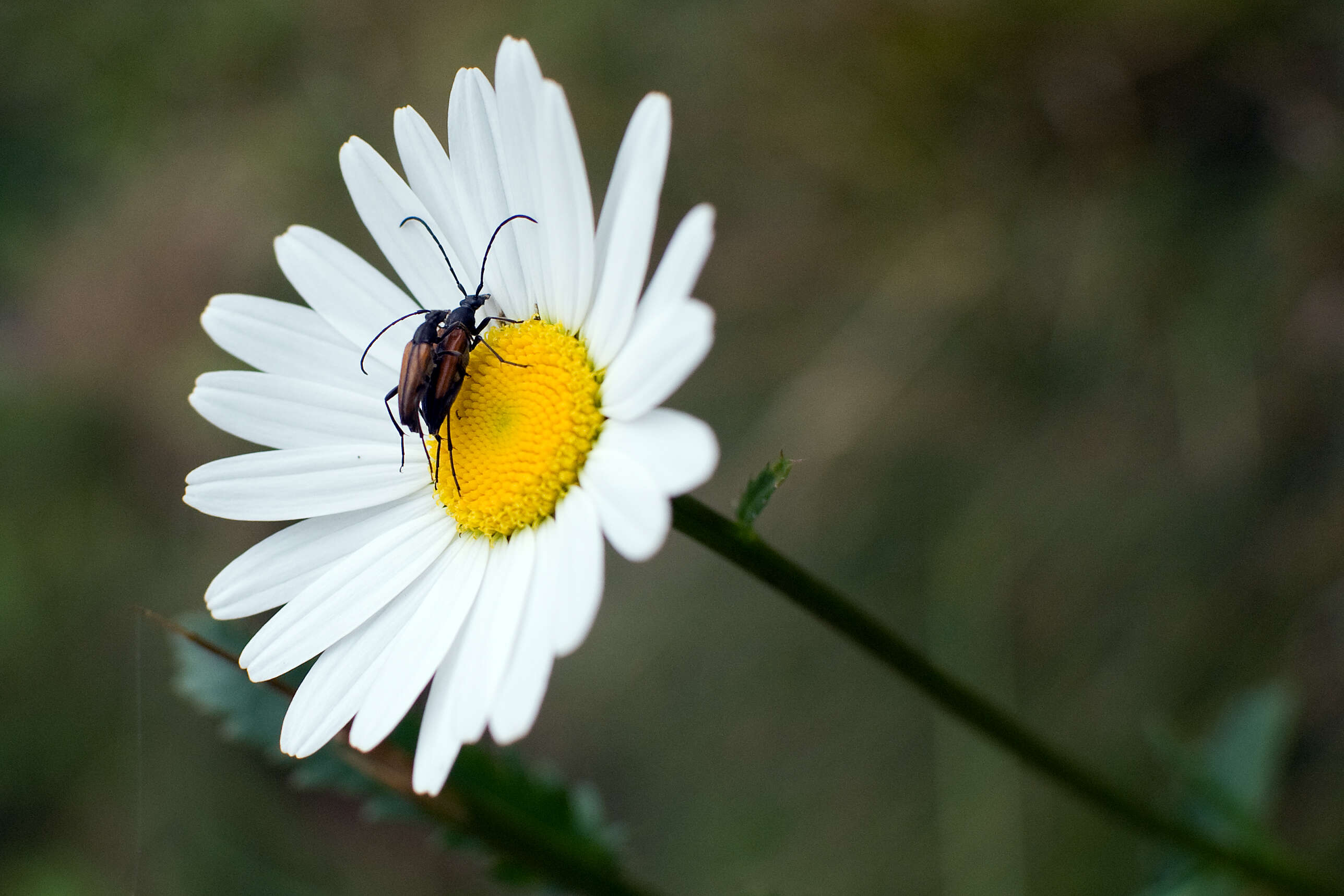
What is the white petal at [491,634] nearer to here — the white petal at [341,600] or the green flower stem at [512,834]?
the white petal at [341,600]

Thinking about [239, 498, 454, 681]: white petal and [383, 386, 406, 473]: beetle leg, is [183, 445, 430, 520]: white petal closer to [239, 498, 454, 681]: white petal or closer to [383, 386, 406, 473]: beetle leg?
[383, 386, 406, 473]: beetle leg

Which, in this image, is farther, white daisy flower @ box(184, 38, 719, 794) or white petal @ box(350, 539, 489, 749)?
white petal @ box(350, 539, 489, 749)

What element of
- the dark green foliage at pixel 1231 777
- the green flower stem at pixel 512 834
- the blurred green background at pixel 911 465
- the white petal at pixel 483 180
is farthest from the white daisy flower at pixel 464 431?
the dark green foliage at pixel 1231 777

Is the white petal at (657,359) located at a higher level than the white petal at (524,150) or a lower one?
lower

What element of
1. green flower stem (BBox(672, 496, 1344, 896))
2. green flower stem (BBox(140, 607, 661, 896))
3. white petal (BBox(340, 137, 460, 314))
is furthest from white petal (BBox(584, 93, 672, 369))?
green flower stem (BBox(140, 607, 661, 896))

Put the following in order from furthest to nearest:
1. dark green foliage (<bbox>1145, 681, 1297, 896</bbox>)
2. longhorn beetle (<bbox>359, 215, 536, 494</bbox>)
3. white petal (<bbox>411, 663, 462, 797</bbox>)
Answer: dark green foliage (<bbox>1145, 681, 1297, 896</bbox>)
longhorn beetle (<bbox>359, 215, 536, 494</bbox>)
white petal (<bbox>411, 663, 462, 797</bbox>)

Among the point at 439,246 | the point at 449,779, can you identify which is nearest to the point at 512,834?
the point at 449,779
